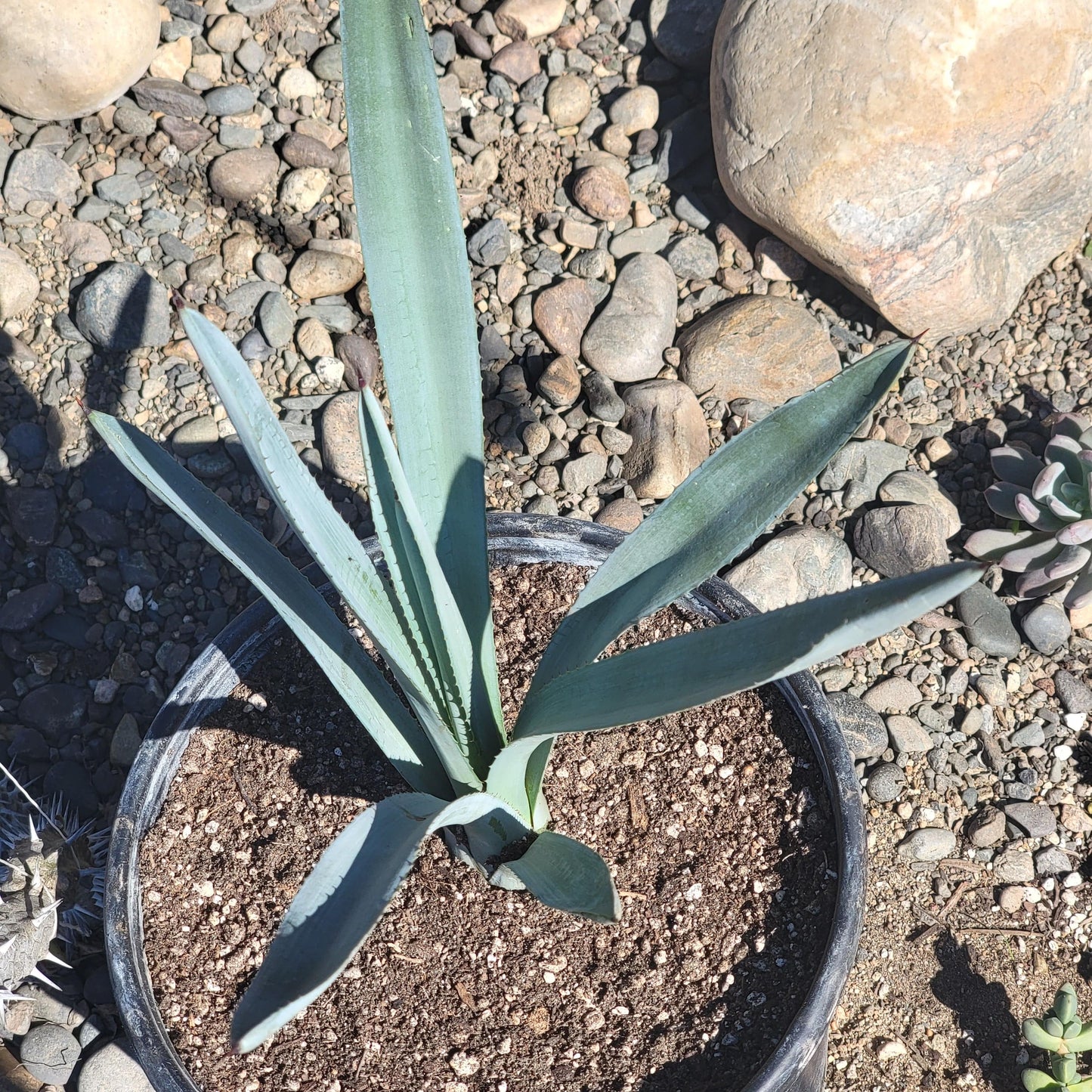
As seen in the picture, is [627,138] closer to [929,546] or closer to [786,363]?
[786,363]

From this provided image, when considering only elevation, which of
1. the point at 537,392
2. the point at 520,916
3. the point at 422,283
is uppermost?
the point at 422,283

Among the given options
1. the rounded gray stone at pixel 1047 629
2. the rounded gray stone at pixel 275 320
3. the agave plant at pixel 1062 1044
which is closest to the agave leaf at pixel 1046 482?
the rounded gray stone at pixel 1047 629

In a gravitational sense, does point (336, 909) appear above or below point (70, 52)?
below

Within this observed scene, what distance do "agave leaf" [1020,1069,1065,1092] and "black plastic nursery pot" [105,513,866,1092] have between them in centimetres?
28

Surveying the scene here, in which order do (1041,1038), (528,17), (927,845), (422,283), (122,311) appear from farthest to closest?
(528,17), (122,311), (927,845), (1041,1038), (422,283)

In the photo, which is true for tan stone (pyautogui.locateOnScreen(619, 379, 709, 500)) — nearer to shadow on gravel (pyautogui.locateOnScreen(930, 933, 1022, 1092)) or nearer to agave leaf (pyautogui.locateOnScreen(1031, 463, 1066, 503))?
agave leaf (pyautogui.locateOnScreen(1031, 463, 1066, 503))

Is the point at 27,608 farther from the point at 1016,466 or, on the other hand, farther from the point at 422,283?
the point at 1016,466

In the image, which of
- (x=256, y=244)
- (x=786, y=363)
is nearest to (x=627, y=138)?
(x=786, y=363)

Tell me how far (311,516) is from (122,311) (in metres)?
1.28

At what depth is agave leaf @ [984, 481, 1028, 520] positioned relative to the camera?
1903 millimetres

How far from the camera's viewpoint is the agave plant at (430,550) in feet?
2.81

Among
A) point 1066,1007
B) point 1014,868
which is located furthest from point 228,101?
point 1066,1007

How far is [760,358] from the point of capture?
2.04 metres

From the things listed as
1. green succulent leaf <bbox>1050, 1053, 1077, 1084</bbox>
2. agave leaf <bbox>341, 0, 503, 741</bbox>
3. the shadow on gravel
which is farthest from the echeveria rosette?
agave leaf <bbox>341, 0, 503, 741</bbox>
